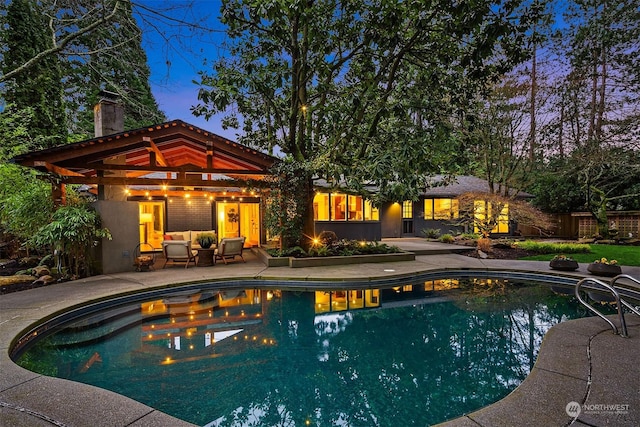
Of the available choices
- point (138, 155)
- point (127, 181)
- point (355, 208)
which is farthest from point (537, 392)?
point (355, 208)

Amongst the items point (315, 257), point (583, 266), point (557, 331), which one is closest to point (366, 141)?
point (315, 257)

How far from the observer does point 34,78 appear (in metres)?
11.8

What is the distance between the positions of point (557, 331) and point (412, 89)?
727 cm

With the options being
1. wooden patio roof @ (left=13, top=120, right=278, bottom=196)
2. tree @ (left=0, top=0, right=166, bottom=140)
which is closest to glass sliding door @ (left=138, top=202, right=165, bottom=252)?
wooden patio roof @ (left=13, top=120, right=278, bottom=196)

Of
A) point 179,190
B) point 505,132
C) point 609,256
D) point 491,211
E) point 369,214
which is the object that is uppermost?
point 505,132

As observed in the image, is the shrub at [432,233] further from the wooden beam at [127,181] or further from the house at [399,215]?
the wooden beam at [127,181]

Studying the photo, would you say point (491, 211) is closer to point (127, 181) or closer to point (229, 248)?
point (229, 248)

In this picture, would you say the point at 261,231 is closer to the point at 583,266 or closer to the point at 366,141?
the point at 366,141

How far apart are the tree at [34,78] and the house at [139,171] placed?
9.67 ft

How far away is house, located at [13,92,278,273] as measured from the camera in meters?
8.16

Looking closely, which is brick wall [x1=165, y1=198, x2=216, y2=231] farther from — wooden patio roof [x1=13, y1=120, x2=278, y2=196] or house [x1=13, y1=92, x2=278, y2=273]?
wooden patio roof [x1=13, y1=120, x2=278, y2=196]

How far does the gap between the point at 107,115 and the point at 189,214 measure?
Result: 5.19 metres

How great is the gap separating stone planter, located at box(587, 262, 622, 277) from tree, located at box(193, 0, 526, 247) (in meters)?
4.72

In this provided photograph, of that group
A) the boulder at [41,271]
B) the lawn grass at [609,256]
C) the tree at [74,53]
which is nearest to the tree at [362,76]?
the tree at [74,53]
